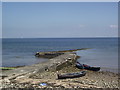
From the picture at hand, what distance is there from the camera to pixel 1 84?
46.2 ft

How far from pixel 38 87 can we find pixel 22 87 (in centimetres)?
119

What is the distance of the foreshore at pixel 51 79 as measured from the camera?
47.9ft

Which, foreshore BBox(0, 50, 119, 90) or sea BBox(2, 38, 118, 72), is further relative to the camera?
sea BBox(2, 38, 118, 72)

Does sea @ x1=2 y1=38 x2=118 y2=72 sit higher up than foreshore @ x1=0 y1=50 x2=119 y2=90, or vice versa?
foreshore @ x1=0 y1=50 x2=119 y2=90

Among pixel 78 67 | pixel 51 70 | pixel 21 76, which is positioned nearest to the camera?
pixel 21 76

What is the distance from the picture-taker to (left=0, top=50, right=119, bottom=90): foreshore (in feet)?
47.9

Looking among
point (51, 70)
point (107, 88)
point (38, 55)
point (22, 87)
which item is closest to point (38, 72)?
point (51, 70)

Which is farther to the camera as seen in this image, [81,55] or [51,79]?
[81,55]

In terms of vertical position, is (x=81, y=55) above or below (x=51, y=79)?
below

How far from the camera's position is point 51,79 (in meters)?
18.1

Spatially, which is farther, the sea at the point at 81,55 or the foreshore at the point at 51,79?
the sea at the point at 81,55

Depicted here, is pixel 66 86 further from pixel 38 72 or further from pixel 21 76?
pixel 38 72

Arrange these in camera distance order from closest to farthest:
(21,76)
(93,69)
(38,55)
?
(21,76) < (93,69) < (38,55)

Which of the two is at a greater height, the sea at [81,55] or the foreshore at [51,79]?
the foreshore at [51,79]
